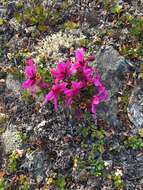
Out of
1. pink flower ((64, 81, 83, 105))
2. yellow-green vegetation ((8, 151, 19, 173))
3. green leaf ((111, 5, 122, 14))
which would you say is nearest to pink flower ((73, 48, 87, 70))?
pink flower ((64, 81, 83, 105))

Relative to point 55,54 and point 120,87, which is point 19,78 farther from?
point 120,87

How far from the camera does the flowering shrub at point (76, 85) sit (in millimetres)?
6055

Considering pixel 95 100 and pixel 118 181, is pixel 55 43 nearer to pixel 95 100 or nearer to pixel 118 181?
pixel 95 100

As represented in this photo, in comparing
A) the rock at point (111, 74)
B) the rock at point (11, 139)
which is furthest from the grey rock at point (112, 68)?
the rock at point (11, 139)

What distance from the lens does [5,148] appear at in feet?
22.6

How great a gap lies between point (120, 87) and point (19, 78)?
1.69 metres

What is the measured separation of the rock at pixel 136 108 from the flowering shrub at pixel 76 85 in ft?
1.79

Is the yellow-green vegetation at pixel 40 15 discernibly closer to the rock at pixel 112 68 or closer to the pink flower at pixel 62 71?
the rock at pixel 112 68

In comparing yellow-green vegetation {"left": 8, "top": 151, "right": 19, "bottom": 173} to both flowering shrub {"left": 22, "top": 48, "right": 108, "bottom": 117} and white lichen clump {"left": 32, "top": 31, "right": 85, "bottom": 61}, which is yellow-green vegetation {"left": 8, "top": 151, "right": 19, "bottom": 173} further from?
white lichen clump {"left": 32, "top": 31, "right": 85, "bottom": 61}

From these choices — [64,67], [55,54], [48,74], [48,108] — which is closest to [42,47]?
[55,54]

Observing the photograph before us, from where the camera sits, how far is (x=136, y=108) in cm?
659

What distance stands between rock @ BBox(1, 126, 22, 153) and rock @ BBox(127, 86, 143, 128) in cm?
170

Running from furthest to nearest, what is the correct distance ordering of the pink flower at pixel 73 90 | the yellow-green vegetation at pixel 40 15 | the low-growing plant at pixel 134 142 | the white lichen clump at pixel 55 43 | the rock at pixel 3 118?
1. the yellow-green vegetation at pixel 40 15
2. the white lichen clump at pixel 55 43
3. the rock at pixel 3 118
4. the low-growing plant at pixel 134 142
5. the pink flower at pixel 73 90

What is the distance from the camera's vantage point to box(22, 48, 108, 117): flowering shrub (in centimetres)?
605
